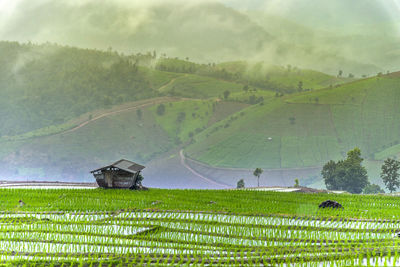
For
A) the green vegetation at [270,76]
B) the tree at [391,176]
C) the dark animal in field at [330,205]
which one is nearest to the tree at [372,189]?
the tree at [391,176]

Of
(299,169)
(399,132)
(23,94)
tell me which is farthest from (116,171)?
(23,94)

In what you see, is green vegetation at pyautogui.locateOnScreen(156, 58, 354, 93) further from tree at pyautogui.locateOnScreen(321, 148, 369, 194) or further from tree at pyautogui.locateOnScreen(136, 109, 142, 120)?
tree at pyautogui.locateOnScreen(321, 148, 369, 194)

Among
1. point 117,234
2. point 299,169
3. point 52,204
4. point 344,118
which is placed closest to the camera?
point 117,234

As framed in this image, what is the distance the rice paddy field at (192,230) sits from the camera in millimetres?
5699

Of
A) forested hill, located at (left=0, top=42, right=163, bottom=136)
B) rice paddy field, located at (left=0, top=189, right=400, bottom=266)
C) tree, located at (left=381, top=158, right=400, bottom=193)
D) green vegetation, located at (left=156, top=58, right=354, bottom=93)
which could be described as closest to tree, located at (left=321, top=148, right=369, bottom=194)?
tree, located at (left=381, top=158, right=400, bottom=193)

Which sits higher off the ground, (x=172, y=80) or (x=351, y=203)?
(x=172, y=80)

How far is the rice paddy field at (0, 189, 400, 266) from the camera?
224 inches

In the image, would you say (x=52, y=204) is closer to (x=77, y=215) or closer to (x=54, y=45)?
(x=77, y=215)

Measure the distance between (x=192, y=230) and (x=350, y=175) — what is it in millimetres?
17186

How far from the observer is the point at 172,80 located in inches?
1756

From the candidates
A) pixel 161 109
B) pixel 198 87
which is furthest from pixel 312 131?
pixel 198 87

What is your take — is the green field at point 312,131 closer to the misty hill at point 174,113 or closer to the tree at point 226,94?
the misty hill at point 174,113

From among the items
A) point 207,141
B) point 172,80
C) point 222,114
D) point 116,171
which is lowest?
point 116,171

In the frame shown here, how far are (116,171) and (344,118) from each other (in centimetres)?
2686
